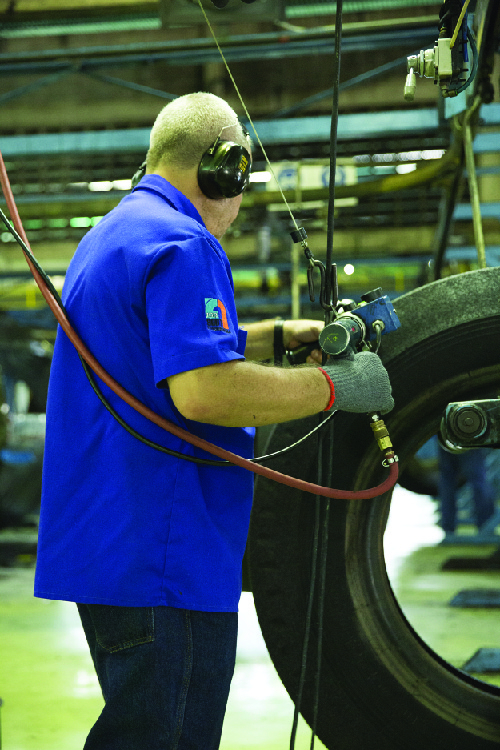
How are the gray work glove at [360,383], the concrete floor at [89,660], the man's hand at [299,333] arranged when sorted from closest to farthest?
the gray work glove at [360,383] → the man's hand at [299,333] → the concrete floor at [89,660]

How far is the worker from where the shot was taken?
1207mm

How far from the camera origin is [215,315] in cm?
122

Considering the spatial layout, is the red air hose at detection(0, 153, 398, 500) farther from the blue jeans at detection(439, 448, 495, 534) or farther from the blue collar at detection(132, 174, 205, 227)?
the blue jeans at detection(439, 448, 495, 534)

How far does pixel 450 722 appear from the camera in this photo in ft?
4.96

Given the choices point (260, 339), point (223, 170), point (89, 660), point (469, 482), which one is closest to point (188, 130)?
point (223, 170)

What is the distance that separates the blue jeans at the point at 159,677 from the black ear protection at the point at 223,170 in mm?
778

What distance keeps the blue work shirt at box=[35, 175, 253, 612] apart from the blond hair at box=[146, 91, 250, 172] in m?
0.15

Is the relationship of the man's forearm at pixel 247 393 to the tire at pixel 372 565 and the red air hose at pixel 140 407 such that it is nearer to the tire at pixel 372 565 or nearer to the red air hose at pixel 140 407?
the red air hose at pixel 140 407

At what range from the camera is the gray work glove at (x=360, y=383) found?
4.41 ft

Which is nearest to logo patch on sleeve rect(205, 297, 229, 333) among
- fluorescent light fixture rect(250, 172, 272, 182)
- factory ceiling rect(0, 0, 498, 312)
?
factory ceiling rect(0, 0, 498, 312)

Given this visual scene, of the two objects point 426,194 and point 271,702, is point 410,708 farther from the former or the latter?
point 426,194

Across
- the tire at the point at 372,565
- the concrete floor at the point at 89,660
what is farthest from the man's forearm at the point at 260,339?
the concrete floor at the point at 89,660

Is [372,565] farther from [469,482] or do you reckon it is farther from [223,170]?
[469,482]

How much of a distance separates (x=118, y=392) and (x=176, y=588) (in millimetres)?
343
